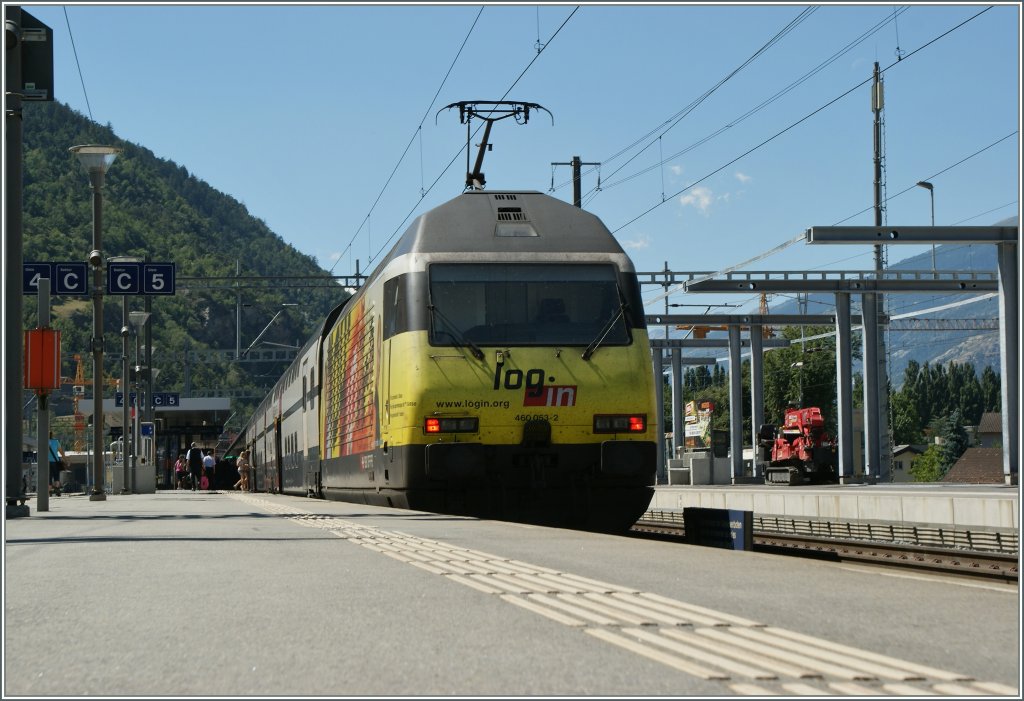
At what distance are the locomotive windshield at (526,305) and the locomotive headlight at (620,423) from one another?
0.77 metres

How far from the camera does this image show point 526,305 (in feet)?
47.8

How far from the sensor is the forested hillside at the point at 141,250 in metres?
132

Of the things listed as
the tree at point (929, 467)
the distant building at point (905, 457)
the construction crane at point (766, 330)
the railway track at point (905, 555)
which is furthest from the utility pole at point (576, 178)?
the distant building at point (905, 457)

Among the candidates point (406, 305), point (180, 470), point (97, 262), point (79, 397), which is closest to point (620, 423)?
point (406, 305)

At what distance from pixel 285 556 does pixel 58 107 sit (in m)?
168

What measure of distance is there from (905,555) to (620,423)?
3143 millimetres

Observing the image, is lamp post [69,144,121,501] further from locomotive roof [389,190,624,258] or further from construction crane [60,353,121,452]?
construction crane [60,353,121,452]

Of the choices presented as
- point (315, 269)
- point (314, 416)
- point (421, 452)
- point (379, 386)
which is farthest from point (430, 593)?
point (315, 269)

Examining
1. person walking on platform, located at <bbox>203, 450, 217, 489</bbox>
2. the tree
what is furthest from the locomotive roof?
the tree

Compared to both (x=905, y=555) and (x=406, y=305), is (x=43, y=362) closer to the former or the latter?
(x=406, y=305)

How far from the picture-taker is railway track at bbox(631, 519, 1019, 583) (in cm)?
1146

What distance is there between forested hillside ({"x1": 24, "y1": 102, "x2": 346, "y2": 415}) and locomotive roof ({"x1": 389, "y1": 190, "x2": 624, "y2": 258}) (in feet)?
324

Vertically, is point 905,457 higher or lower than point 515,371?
lower

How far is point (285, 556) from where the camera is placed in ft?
29.6
